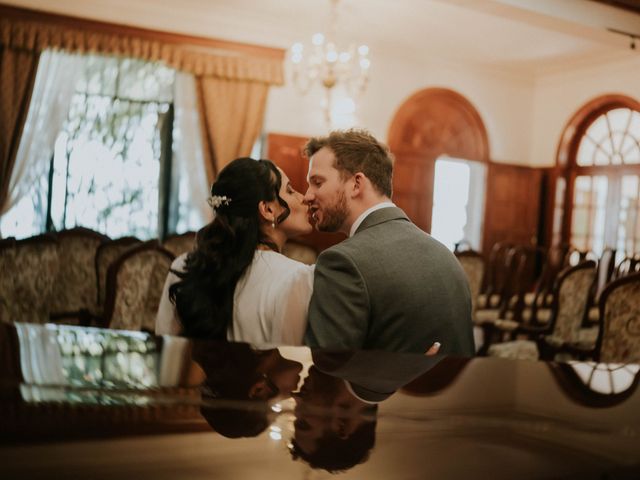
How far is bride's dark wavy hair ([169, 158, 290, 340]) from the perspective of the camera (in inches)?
69.2

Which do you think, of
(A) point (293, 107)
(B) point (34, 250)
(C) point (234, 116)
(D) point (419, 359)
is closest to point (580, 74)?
(A) point (293, 107)

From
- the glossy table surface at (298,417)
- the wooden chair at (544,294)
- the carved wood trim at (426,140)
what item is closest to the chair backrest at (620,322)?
the wooden chair at (544,294)

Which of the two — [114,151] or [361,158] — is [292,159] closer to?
[114,151]

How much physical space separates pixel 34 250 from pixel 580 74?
729 cm

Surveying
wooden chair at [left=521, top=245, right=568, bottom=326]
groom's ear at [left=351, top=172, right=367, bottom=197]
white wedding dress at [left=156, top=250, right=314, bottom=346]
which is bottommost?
wooden chair at [left=521, top=245, right=568, bottom=326]

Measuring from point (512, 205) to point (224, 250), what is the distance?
26.3ft

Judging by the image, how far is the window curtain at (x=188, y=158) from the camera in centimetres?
746

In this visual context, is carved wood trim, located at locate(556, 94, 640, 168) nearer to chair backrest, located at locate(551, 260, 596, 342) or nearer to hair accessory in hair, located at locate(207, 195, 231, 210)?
chair backrest, located at locate(551, 260, 596, 342)

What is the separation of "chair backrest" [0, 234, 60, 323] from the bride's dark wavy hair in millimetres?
2580

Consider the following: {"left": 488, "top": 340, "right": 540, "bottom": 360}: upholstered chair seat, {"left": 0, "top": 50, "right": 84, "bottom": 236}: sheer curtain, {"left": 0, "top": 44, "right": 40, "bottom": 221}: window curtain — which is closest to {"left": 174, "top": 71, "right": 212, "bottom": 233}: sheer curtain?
{"left": 0, "top": 50, "right": 84, "bottom": 236}: sheer curtain

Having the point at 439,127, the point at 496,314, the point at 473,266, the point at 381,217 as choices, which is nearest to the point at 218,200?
the point at 381,217

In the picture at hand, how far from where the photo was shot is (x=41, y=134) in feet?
22.8

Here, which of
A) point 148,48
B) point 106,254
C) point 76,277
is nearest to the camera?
point 106,254

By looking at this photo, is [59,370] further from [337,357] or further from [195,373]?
[337,357]
